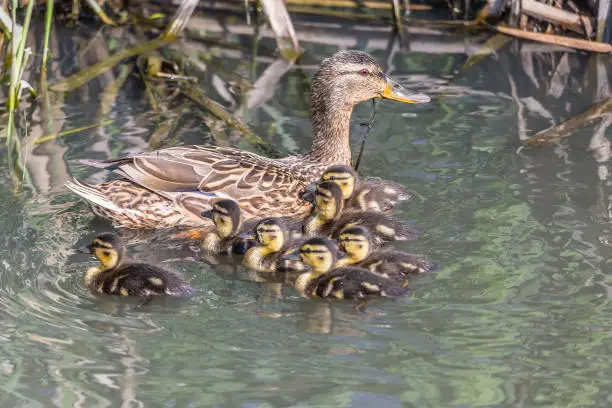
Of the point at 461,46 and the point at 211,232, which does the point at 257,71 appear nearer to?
the point at 461,46

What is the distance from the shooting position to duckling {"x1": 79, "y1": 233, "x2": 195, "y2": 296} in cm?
507

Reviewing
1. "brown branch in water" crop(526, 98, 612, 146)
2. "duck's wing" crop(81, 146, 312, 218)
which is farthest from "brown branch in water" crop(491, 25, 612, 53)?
"duck's wing" crop(81, 146, 312, 218)

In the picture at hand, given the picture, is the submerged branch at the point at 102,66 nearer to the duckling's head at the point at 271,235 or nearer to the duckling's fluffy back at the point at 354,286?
the duckling's head at the point at 271,235

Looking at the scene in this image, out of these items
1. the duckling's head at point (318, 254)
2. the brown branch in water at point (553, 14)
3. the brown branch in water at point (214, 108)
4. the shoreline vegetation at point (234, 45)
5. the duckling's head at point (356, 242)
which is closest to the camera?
the duckling's head at point (318, 254)

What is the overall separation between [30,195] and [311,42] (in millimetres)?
3682

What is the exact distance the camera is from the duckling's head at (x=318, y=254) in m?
5.20

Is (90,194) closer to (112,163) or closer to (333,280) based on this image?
(112,163)

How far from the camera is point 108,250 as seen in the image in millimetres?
5238

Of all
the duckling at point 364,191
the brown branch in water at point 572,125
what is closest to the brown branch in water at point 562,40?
the brown branch in water at point 572,125

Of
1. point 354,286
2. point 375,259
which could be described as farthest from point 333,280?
point 375,259

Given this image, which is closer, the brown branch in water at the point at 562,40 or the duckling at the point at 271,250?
the duckling at the point at 271,250

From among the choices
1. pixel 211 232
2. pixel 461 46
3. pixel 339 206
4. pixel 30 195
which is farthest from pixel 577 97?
pixel 30 195

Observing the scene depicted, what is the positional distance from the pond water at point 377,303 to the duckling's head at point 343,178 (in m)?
0.34

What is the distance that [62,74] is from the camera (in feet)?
28.0
